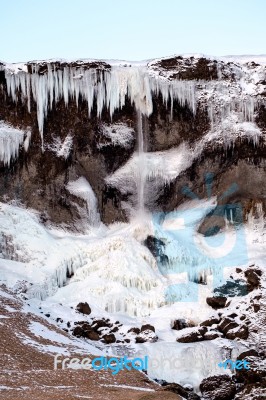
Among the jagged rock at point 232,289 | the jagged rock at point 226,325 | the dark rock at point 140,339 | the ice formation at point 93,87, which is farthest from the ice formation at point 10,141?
the jagged rock at point 226,325

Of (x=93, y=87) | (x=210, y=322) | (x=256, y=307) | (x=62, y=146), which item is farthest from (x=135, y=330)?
(x=93, y=87)

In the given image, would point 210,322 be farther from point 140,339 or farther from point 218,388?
point 218,388

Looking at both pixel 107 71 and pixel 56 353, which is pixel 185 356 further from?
pixel 107 71

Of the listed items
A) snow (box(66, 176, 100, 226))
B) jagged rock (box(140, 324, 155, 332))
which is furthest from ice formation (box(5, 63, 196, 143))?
jagged rock (box(140, 324, 155, 332))

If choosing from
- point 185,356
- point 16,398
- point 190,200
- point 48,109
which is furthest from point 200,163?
point 16,398

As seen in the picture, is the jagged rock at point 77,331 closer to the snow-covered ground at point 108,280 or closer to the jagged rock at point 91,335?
the jagged rock at point 91,335

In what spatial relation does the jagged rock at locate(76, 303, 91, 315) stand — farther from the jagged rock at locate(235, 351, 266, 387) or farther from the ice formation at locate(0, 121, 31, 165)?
the ice formation at locate(0, 121, 31, 165)
